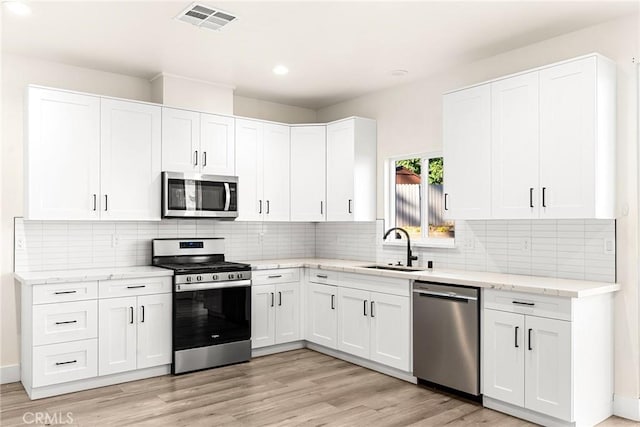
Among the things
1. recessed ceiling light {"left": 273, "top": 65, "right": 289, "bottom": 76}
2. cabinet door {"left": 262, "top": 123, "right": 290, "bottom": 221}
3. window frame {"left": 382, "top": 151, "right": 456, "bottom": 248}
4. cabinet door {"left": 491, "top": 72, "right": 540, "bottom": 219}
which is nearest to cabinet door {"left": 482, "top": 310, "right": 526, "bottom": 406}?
cabinet door {"left": 491, "top": 72, "right": 540, "bottom": 219}

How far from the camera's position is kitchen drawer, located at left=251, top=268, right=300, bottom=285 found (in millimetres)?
4887

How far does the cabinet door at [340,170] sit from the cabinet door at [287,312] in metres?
0.91

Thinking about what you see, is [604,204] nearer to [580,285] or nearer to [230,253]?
[580,285]

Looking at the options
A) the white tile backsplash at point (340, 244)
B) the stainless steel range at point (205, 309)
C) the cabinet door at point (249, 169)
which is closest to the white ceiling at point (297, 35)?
the cabinet door at point (249, 169)

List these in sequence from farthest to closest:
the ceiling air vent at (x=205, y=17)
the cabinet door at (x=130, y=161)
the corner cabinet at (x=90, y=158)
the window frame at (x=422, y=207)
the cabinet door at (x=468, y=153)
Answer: the window frame at (x=422, y=207) → the cabinet door at (x=130, y=161) → the corner cabinet at (x=90, y=158) → the cabinet door at (x=468, y=153) → the ceiling air vent at (x=205, y=17)

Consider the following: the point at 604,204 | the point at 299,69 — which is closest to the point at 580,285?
the point at 604,204

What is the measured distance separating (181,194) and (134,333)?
51.8 inches

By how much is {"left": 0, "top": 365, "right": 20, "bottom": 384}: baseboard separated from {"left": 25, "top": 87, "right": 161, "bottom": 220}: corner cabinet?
1299 mm

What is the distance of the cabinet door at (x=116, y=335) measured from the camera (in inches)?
158

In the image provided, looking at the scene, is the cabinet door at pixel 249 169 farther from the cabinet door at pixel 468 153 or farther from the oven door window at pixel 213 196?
the cabinet door at pixel 468 153

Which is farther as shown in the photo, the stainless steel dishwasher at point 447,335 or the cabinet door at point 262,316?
the cabinet door at point 262,316

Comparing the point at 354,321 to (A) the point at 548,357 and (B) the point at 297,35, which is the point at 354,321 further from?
(B) the point at 297,35

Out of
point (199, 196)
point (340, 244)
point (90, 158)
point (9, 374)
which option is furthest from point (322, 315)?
point (9, 374)

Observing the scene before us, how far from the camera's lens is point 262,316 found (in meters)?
4.92
